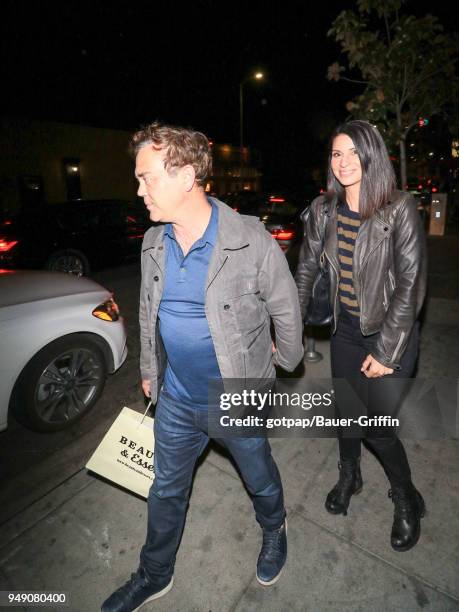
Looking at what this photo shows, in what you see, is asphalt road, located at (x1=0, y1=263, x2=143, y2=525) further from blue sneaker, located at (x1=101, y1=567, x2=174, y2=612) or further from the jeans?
the jeans

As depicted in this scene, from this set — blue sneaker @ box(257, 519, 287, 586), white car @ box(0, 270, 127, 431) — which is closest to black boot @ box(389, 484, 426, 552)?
blue sneaker @ box(257, 519, 287, 586)

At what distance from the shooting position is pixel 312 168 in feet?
114

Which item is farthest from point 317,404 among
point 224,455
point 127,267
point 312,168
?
point 312,168

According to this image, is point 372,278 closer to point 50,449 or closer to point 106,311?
point 106,311

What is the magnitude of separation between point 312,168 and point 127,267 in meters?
28.4

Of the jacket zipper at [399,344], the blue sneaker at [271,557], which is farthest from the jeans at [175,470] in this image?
the jacket zipper at [399,344]

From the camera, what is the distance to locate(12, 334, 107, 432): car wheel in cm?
324

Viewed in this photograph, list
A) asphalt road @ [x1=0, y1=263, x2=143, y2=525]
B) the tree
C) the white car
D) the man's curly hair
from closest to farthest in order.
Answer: the man's curly hair < asphalt road @ [x1=0, y1=263, x2=143, y2=525] < the white car < the tree

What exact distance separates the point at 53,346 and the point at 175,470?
1.85 m

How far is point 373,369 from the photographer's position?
6.74 ft

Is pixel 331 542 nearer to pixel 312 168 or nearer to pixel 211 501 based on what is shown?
pixel 211 501

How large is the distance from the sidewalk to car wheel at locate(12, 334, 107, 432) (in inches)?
29.0

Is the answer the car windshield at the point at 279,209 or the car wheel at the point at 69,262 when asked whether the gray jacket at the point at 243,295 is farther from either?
the car windshield at the point at 279,209

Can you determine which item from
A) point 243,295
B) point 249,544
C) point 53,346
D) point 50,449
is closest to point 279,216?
point 53,346
